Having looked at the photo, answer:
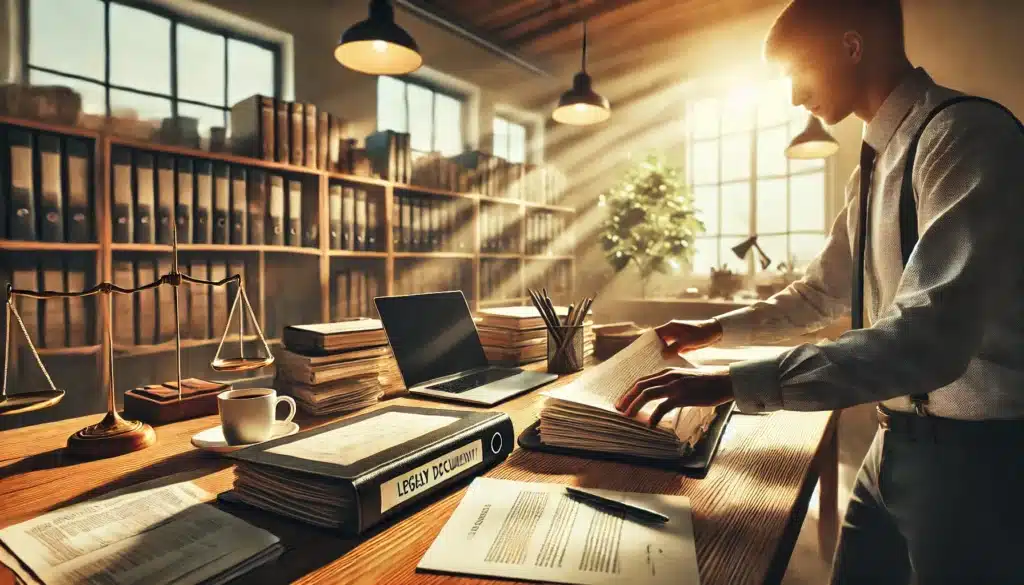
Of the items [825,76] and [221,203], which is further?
[221,203]

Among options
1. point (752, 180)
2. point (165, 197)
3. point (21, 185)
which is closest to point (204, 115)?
point (165, 197)

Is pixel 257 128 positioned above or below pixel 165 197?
above

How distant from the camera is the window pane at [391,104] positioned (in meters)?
3.85

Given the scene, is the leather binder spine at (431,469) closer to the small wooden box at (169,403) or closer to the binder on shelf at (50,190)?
the small wooden box at (169,403)

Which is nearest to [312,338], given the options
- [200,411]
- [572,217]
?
[200,411]

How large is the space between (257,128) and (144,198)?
61 centimetres

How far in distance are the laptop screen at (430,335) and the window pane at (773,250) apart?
14.2ft

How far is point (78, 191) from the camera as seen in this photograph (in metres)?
2.14

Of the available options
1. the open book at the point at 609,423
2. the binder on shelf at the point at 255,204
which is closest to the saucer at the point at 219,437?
the open book at the point at 609,423

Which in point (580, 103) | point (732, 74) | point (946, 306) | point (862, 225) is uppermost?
point (732, 74)

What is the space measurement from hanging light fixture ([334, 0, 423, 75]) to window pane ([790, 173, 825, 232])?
4.01 meters

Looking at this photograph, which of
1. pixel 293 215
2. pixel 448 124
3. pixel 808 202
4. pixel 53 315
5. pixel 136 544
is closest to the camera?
pixel 136 544

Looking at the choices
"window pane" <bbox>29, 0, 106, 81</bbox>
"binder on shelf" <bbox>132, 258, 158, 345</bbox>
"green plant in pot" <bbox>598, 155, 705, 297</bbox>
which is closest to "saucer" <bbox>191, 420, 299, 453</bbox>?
"binder on shelf" <bbox>132, 258, 158, 345</bbox>

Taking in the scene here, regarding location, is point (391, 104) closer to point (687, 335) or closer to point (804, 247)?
point (687, 335)
